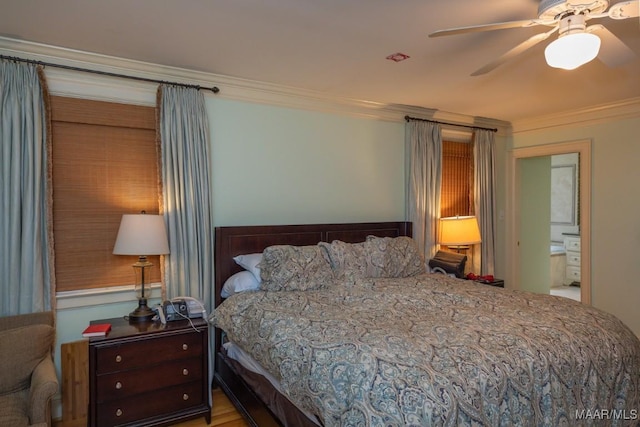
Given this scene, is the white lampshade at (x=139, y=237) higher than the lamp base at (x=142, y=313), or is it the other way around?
the white lampshade at (x=139, y=237)

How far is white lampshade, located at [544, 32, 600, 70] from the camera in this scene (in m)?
1.84

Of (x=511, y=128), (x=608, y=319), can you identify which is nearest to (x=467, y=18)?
(x=608, y=319)

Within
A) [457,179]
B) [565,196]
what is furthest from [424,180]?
[565,196]

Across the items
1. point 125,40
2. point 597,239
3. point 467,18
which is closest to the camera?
point 467,18

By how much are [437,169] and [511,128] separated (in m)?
1.51

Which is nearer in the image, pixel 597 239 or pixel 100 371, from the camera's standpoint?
pixel 100 371

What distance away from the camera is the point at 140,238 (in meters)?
2.61

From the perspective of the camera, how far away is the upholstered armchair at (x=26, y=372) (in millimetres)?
1916

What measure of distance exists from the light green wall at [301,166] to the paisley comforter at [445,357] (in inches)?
43.1

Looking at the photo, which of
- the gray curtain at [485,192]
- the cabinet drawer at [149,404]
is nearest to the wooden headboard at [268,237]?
the cabinet drawer at [149,404]

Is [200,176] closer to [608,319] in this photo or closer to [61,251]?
[61,251]

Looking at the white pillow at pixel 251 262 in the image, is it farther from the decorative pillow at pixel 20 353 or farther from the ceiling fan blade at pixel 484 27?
the ceiling fan blade at pixel 484 27

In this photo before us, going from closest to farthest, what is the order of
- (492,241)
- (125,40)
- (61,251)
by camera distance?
(125,40)
(61,251)
(492,241)

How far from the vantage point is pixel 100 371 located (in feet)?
7.84
